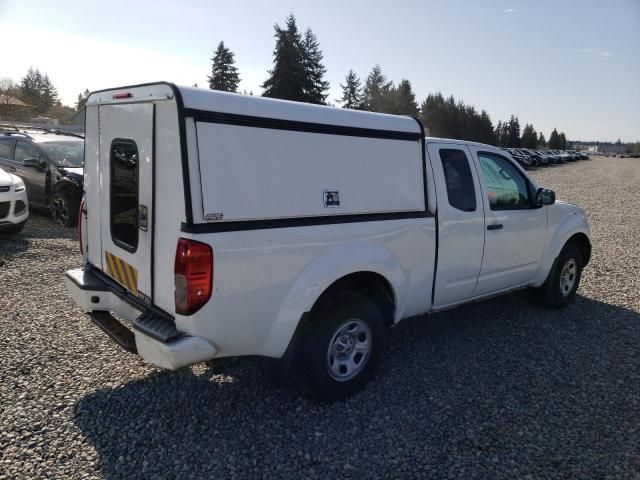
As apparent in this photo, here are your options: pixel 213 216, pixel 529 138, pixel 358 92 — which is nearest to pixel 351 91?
pixel 358 92

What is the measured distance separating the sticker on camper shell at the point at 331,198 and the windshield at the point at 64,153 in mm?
8162

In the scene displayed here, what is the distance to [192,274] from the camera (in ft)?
8.96

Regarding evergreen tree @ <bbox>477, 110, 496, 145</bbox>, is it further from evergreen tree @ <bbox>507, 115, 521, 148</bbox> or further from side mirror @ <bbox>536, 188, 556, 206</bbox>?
side mirror @ <bbox>536, 188, 556, 206</bbox>

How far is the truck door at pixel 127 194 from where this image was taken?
3.08 metres

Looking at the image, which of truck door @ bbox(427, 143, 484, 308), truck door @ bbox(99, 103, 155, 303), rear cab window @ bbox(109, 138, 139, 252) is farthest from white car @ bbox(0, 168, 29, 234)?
truck door @ bbox(427, 143, 484, 308)

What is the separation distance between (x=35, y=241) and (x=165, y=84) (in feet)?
21.5

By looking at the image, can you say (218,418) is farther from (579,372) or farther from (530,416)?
(579,372)

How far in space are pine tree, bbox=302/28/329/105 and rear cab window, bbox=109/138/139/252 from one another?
48018mm

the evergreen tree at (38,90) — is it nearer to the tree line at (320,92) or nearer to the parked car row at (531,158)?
the tree line at (320,92)

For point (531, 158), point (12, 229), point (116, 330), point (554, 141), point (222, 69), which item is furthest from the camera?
point (554, 141)

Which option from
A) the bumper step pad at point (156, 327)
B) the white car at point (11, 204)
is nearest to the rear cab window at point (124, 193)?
the bumper step pad at point (156, 327)

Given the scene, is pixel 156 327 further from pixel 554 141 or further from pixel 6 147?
pixel 554 141

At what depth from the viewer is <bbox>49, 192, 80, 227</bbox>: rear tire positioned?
9109 mm

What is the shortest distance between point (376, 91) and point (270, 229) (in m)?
75.5
